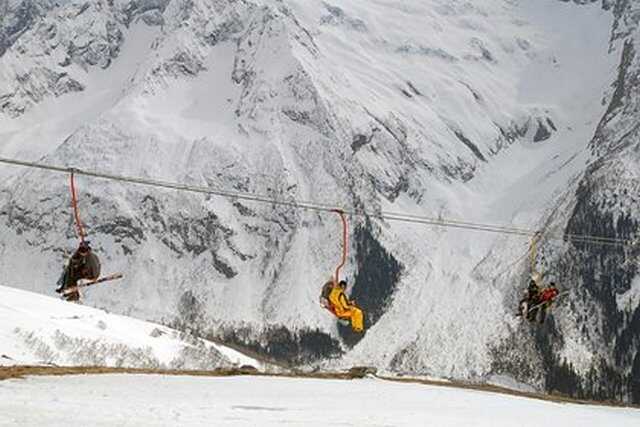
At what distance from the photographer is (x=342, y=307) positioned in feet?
123

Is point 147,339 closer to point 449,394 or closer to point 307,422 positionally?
point 449,394

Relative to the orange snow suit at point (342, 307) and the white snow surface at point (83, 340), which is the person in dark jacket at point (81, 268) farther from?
the white snow surface at point (83, 340)

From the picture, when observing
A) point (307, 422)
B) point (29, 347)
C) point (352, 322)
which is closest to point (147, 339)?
point (29, 347)

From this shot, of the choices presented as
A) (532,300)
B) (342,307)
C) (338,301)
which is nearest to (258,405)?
(338,301)

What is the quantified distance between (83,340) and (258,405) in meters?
84.1

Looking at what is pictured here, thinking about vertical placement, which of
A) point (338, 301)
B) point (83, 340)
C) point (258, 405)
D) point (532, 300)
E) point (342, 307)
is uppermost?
point (532, 300)

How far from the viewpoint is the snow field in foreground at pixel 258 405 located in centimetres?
1808

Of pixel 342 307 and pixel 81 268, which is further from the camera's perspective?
pixel 342 307

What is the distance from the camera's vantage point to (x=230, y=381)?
97.3ft

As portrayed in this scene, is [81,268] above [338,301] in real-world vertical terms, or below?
below

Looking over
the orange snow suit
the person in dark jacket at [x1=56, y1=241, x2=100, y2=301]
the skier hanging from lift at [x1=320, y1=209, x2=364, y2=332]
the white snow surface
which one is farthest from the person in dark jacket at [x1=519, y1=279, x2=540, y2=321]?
the white snow surface

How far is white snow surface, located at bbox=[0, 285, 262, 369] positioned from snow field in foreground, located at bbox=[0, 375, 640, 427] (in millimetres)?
43060

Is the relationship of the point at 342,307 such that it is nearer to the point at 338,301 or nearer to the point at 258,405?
the point at 338,301

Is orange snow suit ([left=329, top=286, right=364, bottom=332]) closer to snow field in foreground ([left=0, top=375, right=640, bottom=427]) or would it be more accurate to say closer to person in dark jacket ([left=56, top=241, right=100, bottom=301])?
snow field in foreground ([left=0, top=375, right=640, bottom=427])
